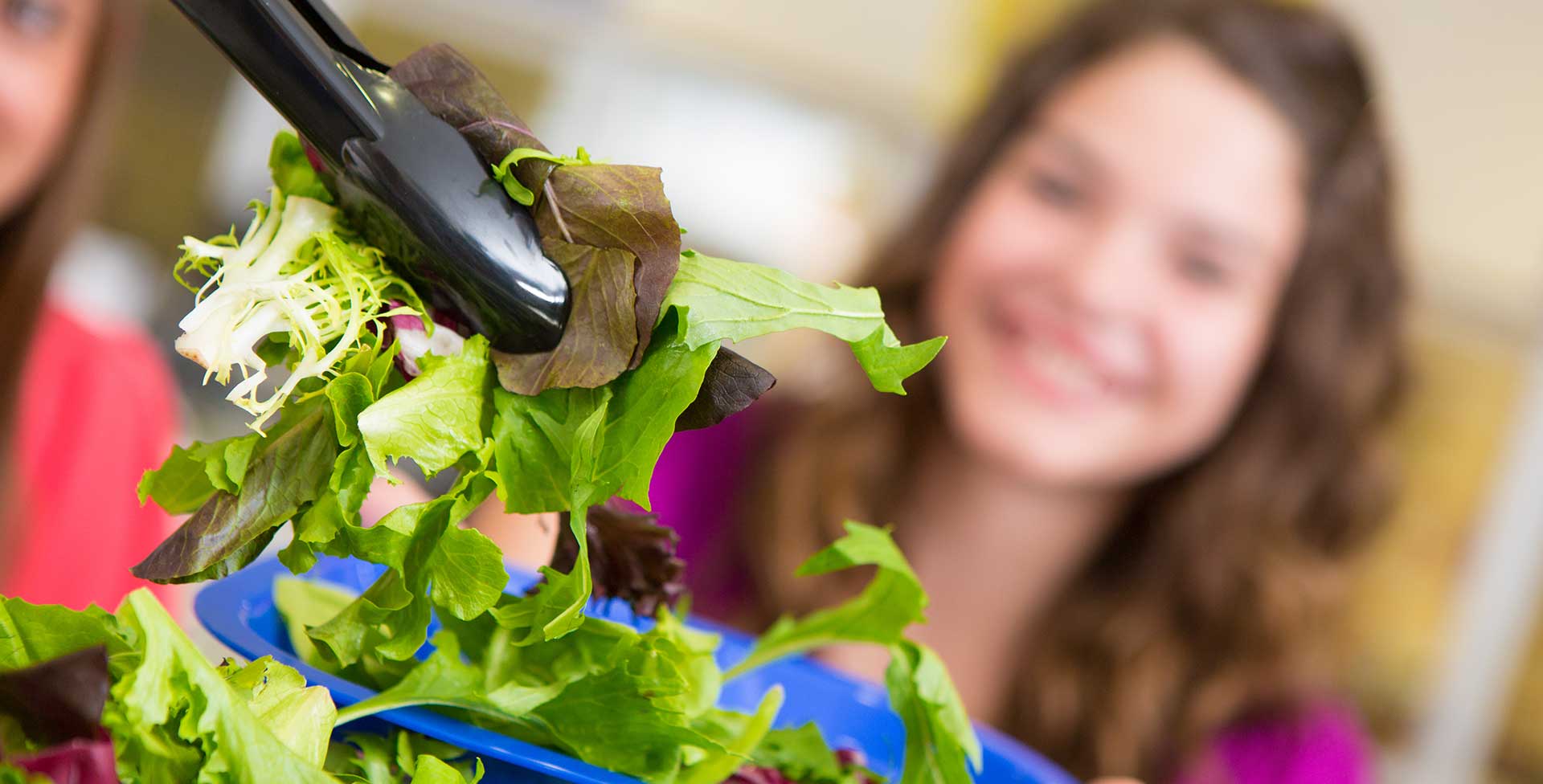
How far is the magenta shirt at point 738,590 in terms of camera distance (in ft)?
4.78

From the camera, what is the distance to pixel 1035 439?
4.30 feet

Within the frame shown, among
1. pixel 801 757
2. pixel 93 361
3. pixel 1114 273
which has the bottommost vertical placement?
pixel 93 361

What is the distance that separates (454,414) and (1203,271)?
109cm

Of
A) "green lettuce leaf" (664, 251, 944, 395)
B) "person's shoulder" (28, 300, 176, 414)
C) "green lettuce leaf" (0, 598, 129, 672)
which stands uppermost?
"green lettuce leaf" (664, 251, 944, 395)

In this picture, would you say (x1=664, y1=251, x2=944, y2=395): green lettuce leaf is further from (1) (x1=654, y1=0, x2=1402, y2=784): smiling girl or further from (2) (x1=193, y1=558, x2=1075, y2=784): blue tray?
(1) (x1=654, y1=0, x2=1402, y2=784): smiling girl

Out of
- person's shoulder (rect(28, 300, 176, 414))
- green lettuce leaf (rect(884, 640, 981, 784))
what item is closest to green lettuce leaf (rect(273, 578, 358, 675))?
green lettuce leaf (rect(884, 640, 981, 784))

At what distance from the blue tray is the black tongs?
111 millimetres

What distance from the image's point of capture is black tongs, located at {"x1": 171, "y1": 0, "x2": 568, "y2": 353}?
302 mm

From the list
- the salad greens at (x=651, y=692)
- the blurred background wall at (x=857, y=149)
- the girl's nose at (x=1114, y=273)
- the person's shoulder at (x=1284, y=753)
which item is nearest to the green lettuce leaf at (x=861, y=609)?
the salad greens at (x=651, y=692)

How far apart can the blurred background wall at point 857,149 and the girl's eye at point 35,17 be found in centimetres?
167

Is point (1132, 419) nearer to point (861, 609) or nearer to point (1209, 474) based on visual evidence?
point (1209, 474)

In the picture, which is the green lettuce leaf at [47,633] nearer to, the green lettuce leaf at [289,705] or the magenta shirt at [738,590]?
the green lettuce leaf at [289,705]

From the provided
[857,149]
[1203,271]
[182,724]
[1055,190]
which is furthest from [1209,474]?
[857,149]

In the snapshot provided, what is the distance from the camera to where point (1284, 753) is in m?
1.47
